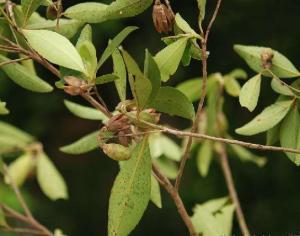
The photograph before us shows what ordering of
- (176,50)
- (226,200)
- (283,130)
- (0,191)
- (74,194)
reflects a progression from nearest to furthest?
1. (176,50)
2. (283,130)
3. (226,200)
4. (0,191)
5. (74,194)

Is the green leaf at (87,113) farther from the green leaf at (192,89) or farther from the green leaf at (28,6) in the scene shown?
the green leaf at (28,6)

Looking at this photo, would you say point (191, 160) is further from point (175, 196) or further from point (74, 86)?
point (74, 86)

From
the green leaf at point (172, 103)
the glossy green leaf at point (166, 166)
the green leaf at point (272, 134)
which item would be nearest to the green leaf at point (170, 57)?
the green leaf at point (172, 103)

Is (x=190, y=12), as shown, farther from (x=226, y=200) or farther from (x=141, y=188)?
(x=141, y=188)

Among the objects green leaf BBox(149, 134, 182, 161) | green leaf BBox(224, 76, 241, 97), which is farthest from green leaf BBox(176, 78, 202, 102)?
green leaf BBox(149, 134, 182, 161)

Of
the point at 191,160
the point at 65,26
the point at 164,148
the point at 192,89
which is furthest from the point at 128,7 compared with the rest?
the point at 191,160

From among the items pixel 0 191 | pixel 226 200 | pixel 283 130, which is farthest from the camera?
pixel 0 191

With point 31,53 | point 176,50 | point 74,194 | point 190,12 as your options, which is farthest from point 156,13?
point 74,194
